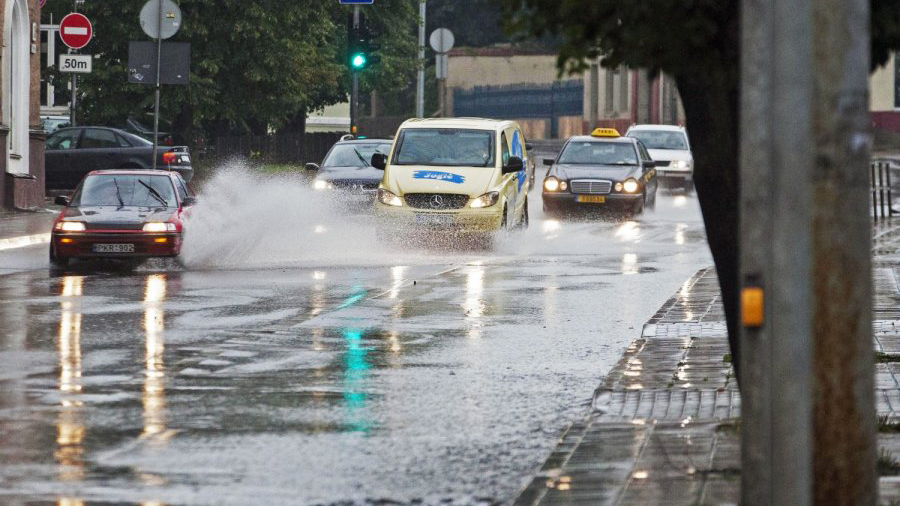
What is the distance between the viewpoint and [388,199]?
24562 mm

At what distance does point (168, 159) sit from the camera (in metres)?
36.2

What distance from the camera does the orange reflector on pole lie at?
5.56 metres

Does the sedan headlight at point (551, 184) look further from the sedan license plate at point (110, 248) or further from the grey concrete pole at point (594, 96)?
the grey concrete pole at point (594, 96)

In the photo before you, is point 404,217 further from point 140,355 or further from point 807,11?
point 807,11

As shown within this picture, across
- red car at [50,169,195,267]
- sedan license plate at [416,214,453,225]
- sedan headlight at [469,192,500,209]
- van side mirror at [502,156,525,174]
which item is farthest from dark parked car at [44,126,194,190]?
red car at [50,169,195,267]

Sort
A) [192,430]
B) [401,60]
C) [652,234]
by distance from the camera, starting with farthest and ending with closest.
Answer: [401,60] < [652,234] < [192,430]

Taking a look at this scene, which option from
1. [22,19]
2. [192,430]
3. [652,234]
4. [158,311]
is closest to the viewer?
[192,430]

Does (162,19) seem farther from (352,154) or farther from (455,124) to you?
(352,154)

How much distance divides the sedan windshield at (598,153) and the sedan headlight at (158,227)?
12820 mm

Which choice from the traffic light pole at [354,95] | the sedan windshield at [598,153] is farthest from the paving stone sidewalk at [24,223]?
the sedan windshield at [598,153]

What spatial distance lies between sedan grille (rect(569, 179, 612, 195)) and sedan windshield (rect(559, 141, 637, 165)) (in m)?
1.38

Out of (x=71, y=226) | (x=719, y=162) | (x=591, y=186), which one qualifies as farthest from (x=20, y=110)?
(x=719, y=162)

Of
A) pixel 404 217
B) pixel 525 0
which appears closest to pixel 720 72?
pixel 525 0

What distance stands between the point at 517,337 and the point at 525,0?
6747 millimetres
